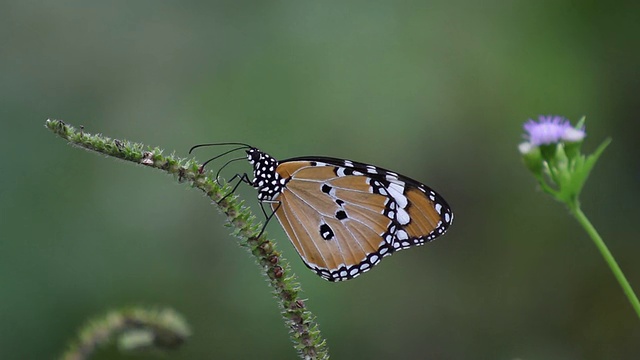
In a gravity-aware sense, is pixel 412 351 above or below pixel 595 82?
below

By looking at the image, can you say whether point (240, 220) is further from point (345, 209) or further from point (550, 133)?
point (345, 209)

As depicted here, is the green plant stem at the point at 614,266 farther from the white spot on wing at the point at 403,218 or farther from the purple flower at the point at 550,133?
the white spot on wing at the point at 403,218

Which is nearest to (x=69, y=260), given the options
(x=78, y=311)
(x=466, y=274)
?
(x=78, y=311)

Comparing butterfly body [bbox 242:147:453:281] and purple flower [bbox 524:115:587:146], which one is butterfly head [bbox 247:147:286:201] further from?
purple flower [bbox 524:115:587:146]

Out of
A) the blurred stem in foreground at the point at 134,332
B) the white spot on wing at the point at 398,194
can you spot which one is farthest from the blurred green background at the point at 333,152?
the blurred stem in foreground at the point at 134,332

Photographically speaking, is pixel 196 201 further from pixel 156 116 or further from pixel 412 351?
pixel 412 351
